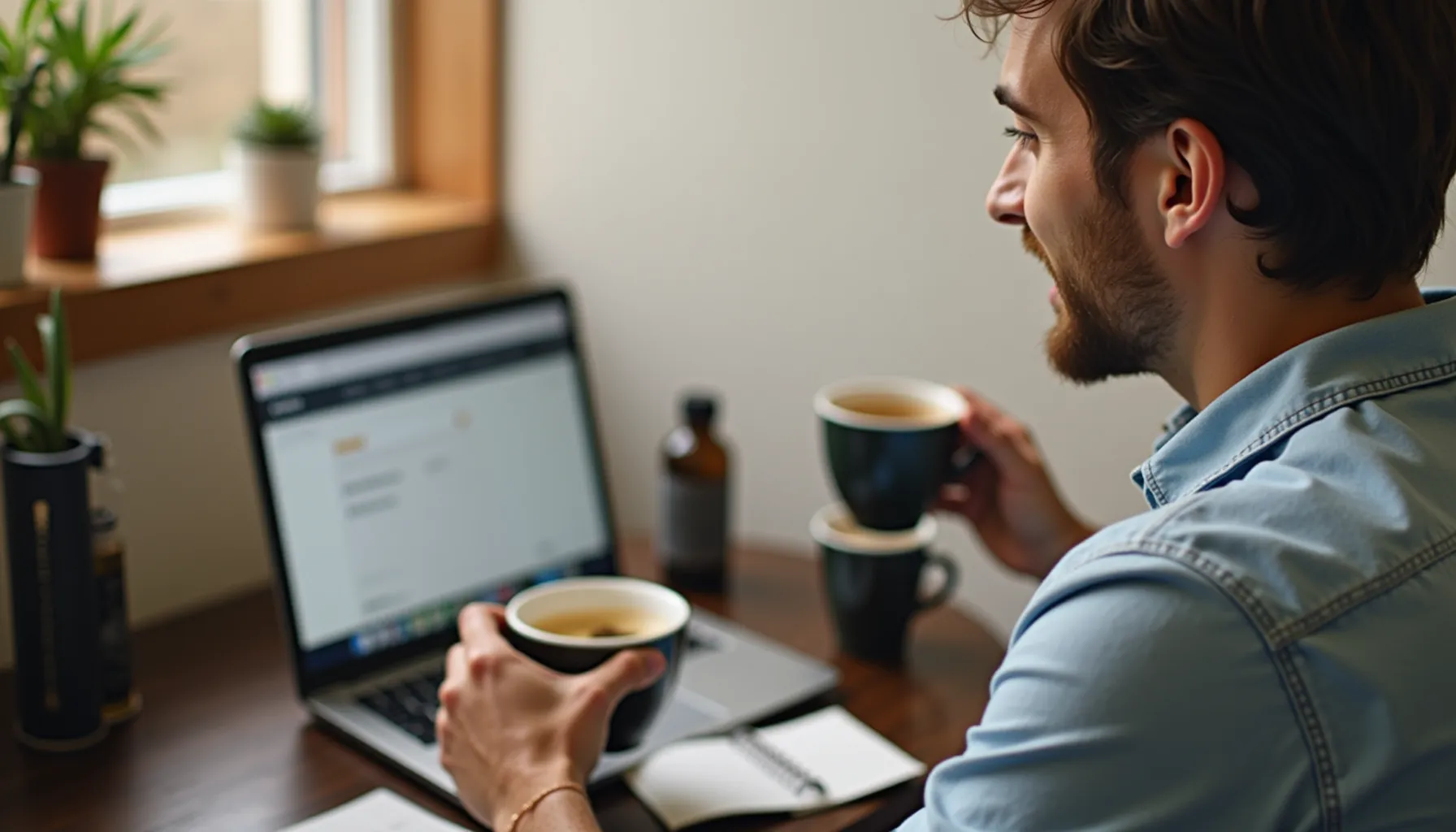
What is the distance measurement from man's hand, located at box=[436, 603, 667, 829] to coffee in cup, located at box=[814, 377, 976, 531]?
320 mm

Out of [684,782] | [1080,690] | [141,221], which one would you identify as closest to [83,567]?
[684,782]

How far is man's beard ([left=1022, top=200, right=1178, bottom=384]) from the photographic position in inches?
35.4

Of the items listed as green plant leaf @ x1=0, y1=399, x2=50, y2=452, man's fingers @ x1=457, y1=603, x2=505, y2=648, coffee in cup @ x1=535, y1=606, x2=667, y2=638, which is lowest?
coffee in cup @ x1=535, y1=606, x2=667, y2=638

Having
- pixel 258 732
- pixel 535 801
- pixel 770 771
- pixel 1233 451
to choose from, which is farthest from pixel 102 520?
pixel 1233 451

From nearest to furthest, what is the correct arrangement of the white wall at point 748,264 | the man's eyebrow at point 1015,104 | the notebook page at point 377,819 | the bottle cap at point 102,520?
the man's eyebrow at point 1015,104, the notebook page at point 377,819, the bottle cap at point 102,520, the white wall at point 748,264

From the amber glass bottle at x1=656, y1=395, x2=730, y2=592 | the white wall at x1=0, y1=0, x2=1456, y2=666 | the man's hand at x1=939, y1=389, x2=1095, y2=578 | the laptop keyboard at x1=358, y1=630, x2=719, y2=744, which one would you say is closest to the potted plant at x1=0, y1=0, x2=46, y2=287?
the white wall at x1=0, y1=0, x2=1456, y2=666

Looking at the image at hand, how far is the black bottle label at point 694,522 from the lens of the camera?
1459 millimetres

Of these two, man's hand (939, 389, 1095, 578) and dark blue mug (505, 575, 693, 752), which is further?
man's hand (939, 389, 1095, 578)

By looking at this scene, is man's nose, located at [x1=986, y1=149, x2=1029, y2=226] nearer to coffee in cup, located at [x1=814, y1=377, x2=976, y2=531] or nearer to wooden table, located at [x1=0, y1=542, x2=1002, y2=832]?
coffee in cup, located at [x1=814, y1=377, x2=976, y2=531]

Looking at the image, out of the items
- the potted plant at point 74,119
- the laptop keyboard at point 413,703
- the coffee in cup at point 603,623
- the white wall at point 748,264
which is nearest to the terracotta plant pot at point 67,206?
the potted plant at point 74,119

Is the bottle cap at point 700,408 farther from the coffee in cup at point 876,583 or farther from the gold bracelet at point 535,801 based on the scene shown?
the gold bracelet at point 535,801

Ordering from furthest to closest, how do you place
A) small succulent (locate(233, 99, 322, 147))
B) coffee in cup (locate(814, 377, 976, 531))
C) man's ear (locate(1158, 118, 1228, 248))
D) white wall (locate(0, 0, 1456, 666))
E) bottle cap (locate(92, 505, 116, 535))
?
small succulent (locate(233, 99, 322, 147)), white wall (locate(0, 0, 1456, 666)), coffee in cup (locate(814, 377, 976, 531)), bottle cap (locate(92, 505, 116, 535)), man's ear (locate(1158, 118, 1228, 248))

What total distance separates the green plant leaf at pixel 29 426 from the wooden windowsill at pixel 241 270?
0.65ft

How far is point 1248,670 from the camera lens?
0.72m
